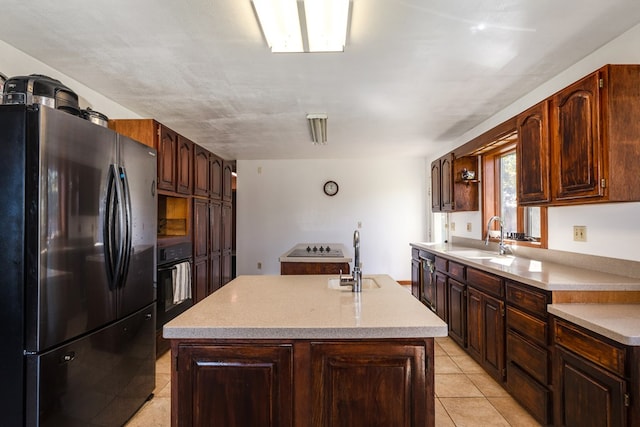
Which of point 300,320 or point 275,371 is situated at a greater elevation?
point 300,320

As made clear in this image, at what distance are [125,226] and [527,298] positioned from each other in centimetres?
251

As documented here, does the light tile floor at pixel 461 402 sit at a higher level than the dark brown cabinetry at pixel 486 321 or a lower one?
lower

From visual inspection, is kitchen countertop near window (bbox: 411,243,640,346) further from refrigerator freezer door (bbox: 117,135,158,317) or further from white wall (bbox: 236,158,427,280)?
white wall (bbox: 236,158,427,280)

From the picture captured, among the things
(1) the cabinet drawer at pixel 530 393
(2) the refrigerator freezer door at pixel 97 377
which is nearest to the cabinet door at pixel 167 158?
(2) the refrigerator freezer door at pixel 97 377

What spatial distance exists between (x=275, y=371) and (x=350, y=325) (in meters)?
0.34

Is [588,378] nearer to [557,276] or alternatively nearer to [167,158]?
[557,276]

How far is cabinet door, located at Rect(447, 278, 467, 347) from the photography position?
2.87 metres

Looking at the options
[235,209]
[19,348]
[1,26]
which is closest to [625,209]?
[19,348]

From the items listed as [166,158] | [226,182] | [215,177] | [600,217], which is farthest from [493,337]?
[226,182]

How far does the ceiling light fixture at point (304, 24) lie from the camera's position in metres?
1.62

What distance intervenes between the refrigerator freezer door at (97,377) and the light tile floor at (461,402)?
0.14 metres

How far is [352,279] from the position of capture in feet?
6.00

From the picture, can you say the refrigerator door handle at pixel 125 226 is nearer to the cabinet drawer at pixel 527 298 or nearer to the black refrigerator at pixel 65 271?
the black refrigerator at pixel 65 271

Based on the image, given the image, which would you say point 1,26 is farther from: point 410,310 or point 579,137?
point 579,137
